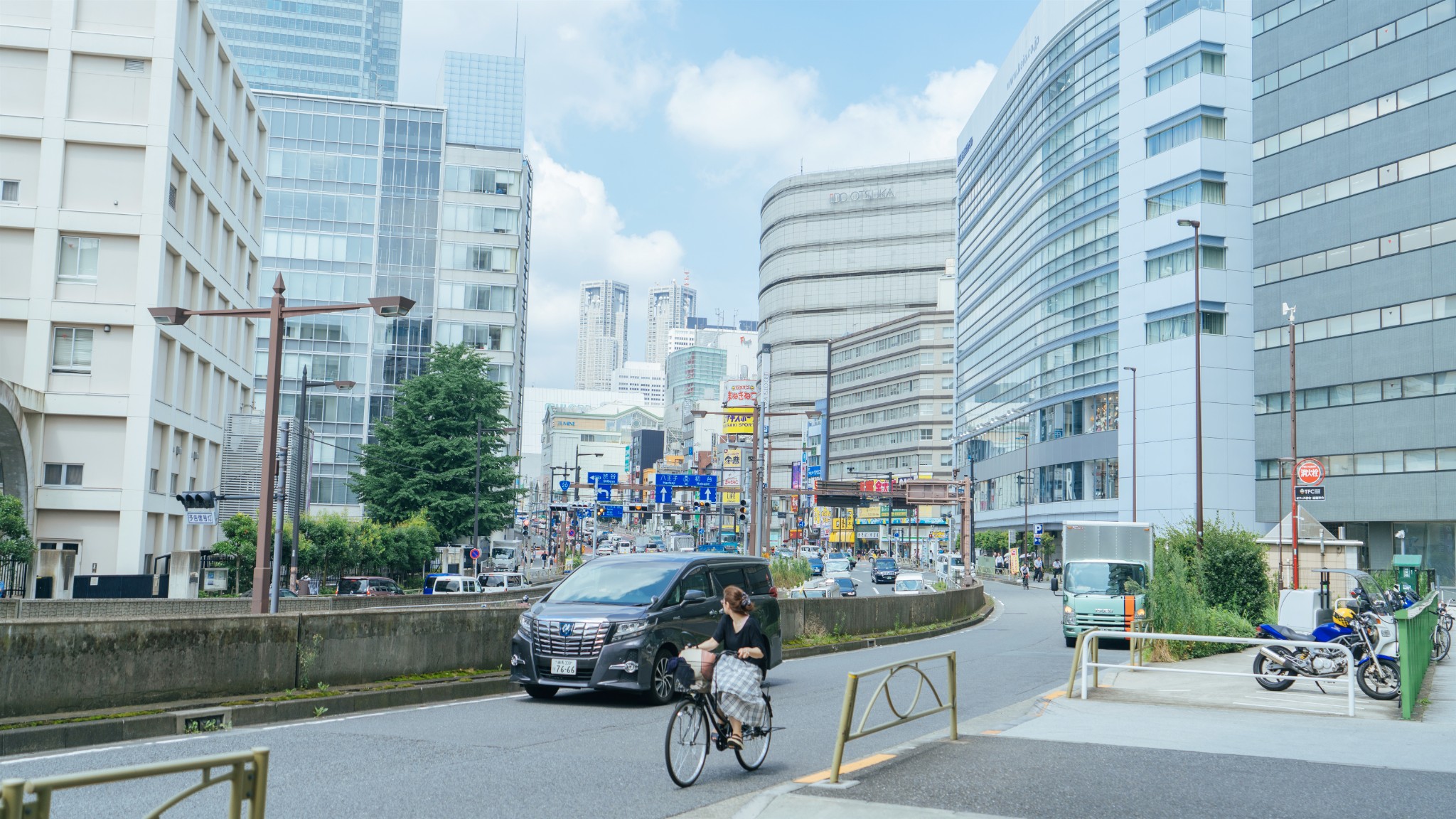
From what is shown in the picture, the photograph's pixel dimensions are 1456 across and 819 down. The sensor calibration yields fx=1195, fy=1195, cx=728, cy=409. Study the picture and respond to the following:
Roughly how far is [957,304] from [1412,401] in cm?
6406

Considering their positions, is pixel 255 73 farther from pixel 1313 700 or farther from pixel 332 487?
pixel 1313 700

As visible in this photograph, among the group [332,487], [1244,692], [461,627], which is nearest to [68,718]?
[461,627]

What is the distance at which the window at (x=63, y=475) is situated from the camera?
41.6 meters

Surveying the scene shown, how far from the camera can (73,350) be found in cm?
4222

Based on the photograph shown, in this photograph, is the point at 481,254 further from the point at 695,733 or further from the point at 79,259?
the point at 695,733

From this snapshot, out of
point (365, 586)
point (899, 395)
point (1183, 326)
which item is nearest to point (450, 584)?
point (365, 586)

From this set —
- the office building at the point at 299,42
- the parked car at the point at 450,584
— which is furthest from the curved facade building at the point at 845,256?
the parked car at the point at 450,584

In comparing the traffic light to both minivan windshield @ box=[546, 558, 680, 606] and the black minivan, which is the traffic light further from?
minivan windshield @ box=[546, 558, 680, 606]

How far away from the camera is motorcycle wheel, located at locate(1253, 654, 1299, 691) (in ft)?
56.7

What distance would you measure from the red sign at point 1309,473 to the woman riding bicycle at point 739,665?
27403 mm

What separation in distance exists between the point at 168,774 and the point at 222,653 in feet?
30.0

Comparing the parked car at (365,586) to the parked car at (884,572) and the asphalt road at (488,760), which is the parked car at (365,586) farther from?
the parked car at (884,572)

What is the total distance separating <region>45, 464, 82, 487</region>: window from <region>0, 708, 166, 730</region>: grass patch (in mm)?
33897

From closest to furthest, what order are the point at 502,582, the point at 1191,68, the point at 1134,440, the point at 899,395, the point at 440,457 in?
the point at 502,582 < the point at 440,457 < the point at 1134,440 < the point at 1191,68 < the point at 899,395
